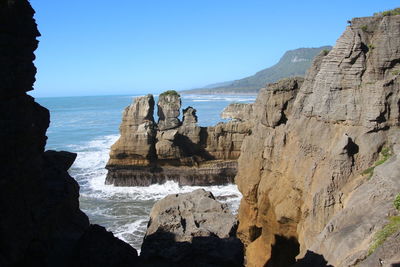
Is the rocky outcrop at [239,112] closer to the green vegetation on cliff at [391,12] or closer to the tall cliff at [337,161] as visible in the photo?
the tall cliff at [337,161]

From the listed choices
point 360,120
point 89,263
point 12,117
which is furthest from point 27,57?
point 360,120

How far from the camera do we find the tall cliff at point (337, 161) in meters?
12.7

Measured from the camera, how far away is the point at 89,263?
11203mm

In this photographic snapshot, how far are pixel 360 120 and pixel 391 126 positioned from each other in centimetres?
117

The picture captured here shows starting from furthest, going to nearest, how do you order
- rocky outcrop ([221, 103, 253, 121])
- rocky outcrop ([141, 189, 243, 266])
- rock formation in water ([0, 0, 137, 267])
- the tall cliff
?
rocky outcrop ([221, 103, 253, 121]), the tall cliff, rocky outcrop ([141, 189, 243, 266]), rock formation in water ([0, 0, 137, 267])

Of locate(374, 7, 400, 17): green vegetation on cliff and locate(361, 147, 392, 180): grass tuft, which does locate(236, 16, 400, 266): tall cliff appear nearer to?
locate(361, 147, 392, 180): grass tuft

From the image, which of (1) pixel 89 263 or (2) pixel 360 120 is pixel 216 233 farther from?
(2) pixel 360 120

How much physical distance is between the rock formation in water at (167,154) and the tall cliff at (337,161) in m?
19.2

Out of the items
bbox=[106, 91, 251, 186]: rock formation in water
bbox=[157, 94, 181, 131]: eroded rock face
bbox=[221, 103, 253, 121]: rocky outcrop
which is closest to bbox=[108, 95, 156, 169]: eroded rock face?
bbox=[106, 91, 251, 186]: rock formation in water

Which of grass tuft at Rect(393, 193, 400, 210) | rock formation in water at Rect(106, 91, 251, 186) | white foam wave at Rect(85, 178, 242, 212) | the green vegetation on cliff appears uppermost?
the green vegetation on cliff

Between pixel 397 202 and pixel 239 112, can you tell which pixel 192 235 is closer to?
pixel 397 202

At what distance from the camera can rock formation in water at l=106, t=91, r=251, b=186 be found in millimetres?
40094

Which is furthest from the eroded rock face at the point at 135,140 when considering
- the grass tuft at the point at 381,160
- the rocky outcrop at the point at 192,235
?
the grass tuft at the point at 381,160

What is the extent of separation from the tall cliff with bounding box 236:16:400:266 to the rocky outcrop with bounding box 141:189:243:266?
285 cm
